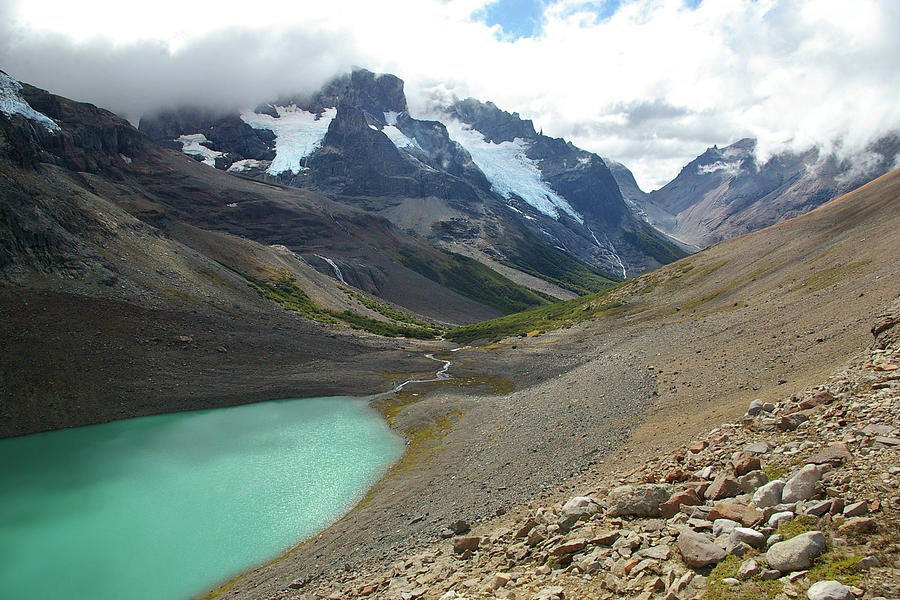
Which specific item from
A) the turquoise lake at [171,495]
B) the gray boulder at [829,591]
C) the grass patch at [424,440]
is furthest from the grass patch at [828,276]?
the gray boulder at [829,591]

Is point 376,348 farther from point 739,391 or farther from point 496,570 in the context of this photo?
point 496,570

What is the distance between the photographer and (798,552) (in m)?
9.47

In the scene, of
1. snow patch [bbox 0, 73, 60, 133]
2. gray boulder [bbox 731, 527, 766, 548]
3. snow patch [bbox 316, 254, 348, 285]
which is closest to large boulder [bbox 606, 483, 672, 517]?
Answer: gray boulder [bbox 731, 527, 766, 548]

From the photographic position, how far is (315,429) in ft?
189

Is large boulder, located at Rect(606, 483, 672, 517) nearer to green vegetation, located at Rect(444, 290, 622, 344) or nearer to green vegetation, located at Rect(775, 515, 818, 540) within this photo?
green vegetation, located at Rect(775, 515, 818, 540)

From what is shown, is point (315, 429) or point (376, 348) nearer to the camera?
point (315, 429)

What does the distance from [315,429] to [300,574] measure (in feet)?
108

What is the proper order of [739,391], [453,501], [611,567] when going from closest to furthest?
[611,567]
[453,501]
[739,391]

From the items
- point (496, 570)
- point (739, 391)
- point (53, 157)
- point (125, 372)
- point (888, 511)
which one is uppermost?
point (53, 157)

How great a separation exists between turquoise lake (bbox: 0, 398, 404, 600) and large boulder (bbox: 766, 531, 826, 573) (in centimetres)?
2858

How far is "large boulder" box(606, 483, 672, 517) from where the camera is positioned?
14.4m

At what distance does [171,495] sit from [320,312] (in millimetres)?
90099

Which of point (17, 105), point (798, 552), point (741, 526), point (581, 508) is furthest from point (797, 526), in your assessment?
point (17, 105)

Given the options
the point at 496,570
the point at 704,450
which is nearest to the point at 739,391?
the point at 704,450
